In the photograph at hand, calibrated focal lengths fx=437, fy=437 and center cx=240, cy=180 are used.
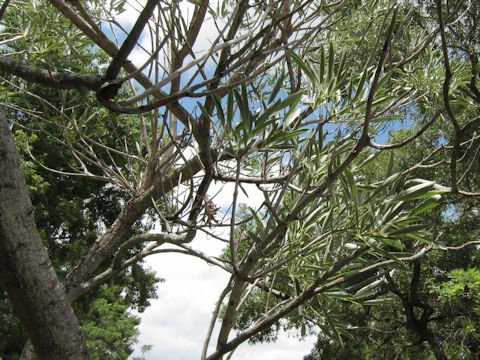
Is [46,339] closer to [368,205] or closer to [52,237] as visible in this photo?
[368,205]

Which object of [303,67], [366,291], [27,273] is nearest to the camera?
[27,273]

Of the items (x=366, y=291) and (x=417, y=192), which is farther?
(x=366, y=291)

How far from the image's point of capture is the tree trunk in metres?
1.12

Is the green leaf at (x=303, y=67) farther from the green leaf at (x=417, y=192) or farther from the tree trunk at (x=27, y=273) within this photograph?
the tree trunk at (x=27, y=273)

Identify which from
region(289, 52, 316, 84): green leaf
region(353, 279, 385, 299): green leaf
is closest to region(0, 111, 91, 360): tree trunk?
region(289, 52, 316, 84): green leaf

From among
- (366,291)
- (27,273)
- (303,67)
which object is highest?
(303,67)

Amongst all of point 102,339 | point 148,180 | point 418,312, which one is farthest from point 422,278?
point 148,180

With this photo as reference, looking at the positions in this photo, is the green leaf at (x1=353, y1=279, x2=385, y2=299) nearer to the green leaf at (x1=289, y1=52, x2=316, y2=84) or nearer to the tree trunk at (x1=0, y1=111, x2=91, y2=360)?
the green leaf at (x1=289, y1=52, x2=316, y2=84)

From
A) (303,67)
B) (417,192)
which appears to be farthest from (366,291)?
(303,67)

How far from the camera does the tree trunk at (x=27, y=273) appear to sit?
3.68 feet

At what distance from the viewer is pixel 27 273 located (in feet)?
3.71

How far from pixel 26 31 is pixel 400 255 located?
2.39 m

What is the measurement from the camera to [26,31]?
2.56m

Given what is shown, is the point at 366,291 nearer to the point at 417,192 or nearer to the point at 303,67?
the point at 417,192
